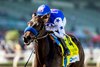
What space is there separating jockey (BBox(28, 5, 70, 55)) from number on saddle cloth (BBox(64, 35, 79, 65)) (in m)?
0.13

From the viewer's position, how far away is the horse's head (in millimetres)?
4594

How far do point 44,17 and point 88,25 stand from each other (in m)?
21.7

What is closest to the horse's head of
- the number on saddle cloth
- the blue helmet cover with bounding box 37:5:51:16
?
the blue helmet cover with bounding box 37:5:51:16

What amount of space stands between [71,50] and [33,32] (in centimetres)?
116

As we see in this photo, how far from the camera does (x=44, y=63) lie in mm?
5074

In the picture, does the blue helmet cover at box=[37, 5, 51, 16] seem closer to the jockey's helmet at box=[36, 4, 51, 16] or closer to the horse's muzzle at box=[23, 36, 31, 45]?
the jockey's helmet at box=[36, 4, 51, 16]

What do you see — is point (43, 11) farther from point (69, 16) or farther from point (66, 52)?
point (69, 16)

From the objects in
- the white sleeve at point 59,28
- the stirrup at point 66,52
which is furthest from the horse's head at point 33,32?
the stirrup at point 66,52

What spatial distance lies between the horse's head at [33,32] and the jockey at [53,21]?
101mm

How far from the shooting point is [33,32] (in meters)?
4.66

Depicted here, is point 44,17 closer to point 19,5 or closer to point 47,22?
point 47,22

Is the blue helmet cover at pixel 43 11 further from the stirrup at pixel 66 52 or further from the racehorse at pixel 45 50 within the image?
the stirrup at pixel 66 52

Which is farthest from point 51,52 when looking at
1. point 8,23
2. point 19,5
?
point 19,5

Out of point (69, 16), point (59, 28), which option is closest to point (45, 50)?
point (59, 28)
